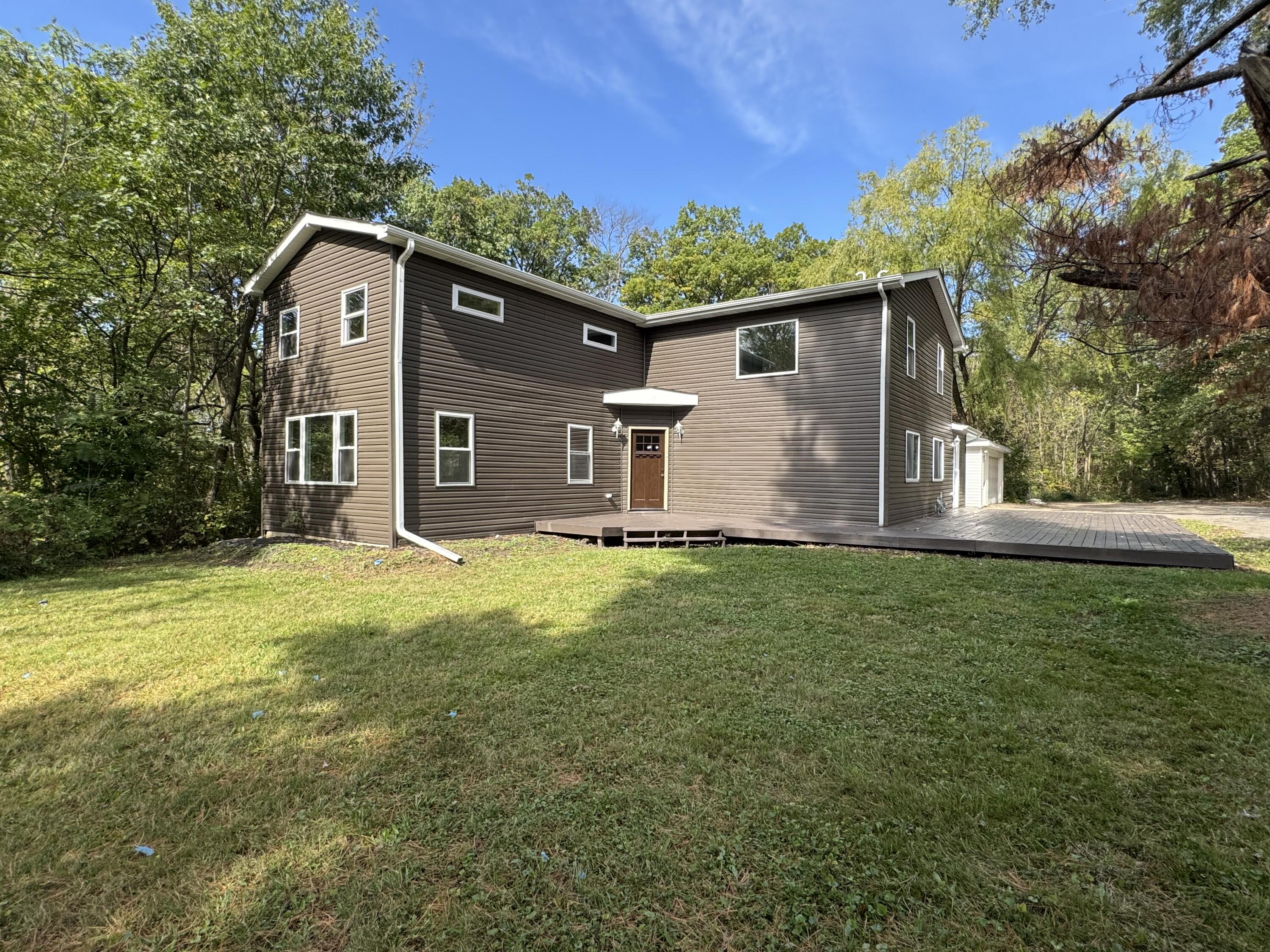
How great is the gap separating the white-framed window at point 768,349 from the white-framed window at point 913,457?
2.97 meters

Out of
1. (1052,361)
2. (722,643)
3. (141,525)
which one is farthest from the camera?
(1052,361)

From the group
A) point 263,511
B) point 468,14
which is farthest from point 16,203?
point 468,14

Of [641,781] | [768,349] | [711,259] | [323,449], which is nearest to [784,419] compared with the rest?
[768,349]

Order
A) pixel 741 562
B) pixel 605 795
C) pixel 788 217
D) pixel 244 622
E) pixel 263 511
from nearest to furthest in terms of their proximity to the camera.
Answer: pixel 605 795 → pixel 244 622 → pixel 741 562 → pixel 263 511 → pixel 788 217

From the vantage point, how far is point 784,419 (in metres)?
11.8

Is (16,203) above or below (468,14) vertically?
below

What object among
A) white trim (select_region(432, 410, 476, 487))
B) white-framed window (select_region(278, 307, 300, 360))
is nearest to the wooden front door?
white trim (select_region(432, 410, 476, 487))

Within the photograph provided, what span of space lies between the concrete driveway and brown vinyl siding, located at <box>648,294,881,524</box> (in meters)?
7.47

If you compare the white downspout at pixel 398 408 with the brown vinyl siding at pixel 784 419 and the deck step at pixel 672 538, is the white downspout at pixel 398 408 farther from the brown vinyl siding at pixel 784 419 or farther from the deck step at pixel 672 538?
the brown vinyl siding at pixel 784 419

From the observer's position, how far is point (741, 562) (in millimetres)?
7992

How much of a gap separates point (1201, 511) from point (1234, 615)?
56.3 feet

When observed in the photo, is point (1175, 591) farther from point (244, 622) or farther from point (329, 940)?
point (244, 622)

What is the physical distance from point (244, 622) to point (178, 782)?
118 inches

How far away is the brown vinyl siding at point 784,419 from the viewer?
35.9ft
